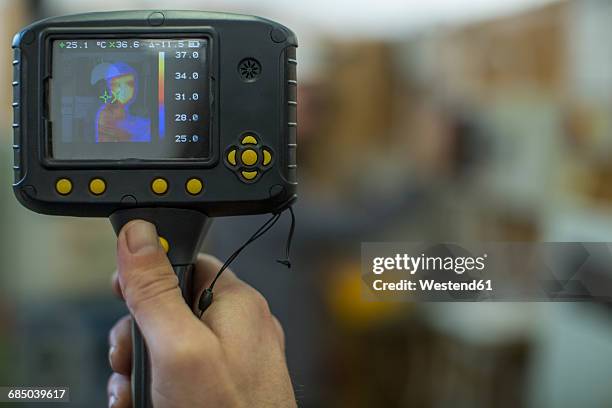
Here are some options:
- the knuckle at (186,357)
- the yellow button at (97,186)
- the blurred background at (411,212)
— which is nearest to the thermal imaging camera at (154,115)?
the yellow button at (97,186)

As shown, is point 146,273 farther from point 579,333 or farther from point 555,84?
point 555,84

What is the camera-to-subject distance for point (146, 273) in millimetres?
559

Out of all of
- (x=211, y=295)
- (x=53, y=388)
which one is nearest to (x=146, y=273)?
(x=211, y=295)

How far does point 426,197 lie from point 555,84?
1.59ft

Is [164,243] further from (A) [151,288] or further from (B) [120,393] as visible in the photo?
(B) [120,393]

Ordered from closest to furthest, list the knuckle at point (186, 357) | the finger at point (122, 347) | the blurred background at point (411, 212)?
1. the knuckle at point (186, 357)
2. the finger at point (122, 347)
3. the blurred background at point (411, 212)

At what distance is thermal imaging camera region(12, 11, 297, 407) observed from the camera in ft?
1.92

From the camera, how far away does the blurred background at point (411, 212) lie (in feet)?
3.89

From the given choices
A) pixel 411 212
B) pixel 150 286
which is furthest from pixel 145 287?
pixel 411 212

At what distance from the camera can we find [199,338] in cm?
54

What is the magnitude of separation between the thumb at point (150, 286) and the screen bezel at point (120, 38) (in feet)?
0.19

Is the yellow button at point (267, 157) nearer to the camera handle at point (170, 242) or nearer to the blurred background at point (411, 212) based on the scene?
the camera handle at point (170, 242)

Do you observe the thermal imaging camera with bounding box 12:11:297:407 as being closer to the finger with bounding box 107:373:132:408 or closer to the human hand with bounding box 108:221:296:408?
the human hand with bounding box 108:221:296:408

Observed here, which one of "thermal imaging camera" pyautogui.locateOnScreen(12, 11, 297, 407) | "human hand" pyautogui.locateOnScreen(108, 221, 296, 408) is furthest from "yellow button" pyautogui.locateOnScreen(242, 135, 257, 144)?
"human hand" pyautogui.locateOnScreen(108, 221, 296, 408)
